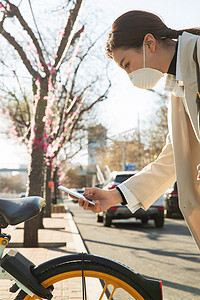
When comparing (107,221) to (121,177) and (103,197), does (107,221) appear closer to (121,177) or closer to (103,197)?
(121,177)

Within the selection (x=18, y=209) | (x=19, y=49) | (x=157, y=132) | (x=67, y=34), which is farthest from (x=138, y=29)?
(x=157, y=132)

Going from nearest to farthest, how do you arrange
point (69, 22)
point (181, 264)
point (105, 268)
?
1. point (105, 268)
2. point (181, 264)
3. point (69, 22)

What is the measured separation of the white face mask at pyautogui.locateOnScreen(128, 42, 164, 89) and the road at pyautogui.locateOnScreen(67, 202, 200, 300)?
3.00 metres

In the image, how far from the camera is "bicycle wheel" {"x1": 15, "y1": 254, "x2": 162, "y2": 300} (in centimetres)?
204

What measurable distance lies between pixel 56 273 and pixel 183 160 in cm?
86

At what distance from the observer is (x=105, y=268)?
6.75ft

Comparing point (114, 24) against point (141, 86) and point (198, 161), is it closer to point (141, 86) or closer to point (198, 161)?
point (141, 86)

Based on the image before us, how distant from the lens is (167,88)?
7.64 feet

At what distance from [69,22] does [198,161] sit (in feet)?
27.2

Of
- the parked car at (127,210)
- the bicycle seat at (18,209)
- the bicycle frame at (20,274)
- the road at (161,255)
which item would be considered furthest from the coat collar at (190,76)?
the parked car at (127,210)

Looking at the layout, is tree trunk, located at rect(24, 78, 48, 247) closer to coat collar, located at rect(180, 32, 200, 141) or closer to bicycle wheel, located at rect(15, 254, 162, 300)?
bicycle wheel, located at rect(15, 254, 162, 300)

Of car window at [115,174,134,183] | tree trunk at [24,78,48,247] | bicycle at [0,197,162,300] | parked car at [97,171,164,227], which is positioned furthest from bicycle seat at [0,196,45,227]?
car window at [115,174,134,183]

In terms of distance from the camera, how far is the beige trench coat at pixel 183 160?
6.59ft

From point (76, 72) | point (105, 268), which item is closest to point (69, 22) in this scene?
point (76, 72)
